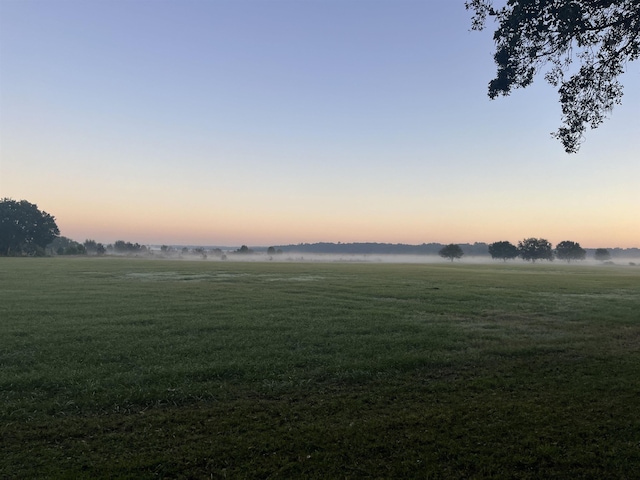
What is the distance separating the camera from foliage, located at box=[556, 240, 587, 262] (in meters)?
162

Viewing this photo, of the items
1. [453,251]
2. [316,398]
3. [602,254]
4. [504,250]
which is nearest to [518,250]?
[504,250]

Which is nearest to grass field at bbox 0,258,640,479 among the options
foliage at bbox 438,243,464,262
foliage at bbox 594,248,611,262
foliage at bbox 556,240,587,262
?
foliage at bbox 438,243,464,262

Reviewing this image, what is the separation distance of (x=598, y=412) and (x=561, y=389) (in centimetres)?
117

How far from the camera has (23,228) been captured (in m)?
110

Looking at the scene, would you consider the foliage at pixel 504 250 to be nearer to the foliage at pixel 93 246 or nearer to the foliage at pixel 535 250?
the foliage at pixel 535 250

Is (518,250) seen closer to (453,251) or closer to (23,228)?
(453,251)

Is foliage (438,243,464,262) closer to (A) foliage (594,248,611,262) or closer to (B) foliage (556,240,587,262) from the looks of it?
(B) foliage (556,240,587,262)

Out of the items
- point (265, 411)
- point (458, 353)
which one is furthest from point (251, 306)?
point (265, 411)

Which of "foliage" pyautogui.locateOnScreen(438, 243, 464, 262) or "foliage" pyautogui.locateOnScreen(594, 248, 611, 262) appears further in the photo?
"foliage" pyautogui.locateOnScreen(594, 248, 611, 262)

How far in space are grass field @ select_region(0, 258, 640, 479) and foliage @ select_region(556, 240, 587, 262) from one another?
17354cm

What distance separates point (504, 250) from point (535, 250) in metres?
11.4

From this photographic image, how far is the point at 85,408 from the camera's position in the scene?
7047 mm

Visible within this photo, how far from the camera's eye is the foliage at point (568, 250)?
530 ft

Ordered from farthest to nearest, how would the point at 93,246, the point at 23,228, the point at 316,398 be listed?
1. the point at 93,246
2. the point at 23,228
3. the point at 316,398
